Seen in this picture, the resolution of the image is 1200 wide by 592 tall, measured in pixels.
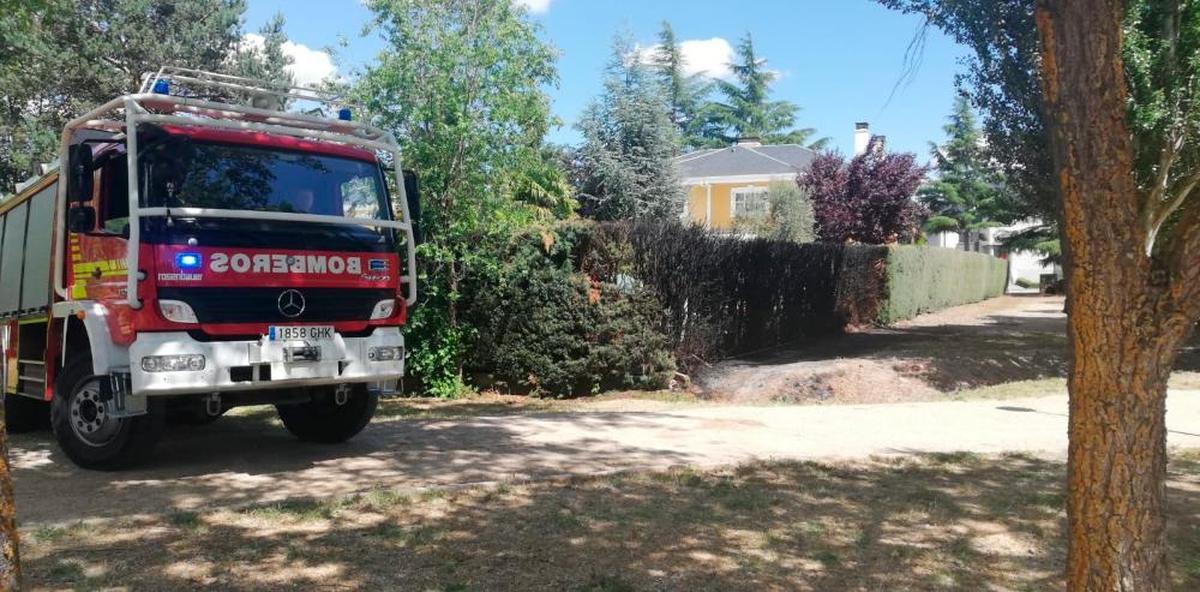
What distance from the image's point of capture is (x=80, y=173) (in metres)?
6.41

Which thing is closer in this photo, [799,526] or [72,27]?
[799,526]

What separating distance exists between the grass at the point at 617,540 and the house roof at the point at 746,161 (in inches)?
1403

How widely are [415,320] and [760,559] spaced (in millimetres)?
8487

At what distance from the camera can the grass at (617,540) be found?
4391mm

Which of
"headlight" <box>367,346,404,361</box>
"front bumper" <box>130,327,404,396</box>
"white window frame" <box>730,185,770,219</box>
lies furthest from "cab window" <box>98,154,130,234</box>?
"white window frame" <box>730,185,770,219</box>

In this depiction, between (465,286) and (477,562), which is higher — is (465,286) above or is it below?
above

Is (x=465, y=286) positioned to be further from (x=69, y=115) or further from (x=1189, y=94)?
(x=69, y=115)

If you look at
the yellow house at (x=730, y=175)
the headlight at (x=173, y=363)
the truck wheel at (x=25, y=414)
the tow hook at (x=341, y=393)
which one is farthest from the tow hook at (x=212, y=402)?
the yellow house at (x=730, y=175)

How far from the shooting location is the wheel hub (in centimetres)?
678

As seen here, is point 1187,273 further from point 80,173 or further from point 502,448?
point 80,173

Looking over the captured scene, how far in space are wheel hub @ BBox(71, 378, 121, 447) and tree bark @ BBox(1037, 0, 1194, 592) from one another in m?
6.64

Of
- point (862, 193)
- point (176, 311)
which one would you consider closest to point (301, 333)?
point (176, 311)

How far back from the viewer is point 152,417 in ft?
22.0

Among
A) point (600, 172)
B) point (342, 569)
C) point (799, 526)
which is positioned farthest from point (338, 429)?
Result: point (600, 172)
